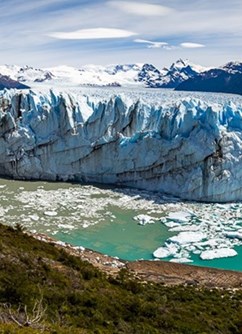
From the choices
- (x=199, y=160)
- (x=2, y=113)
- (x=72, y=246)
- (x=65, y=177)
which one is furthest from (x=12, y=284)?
(x=2, y=113)

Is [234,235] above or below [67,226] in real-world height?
below

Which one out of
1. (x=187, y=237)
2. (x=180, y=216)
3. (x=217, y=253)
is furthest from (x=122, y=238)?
(x=217, y=253)

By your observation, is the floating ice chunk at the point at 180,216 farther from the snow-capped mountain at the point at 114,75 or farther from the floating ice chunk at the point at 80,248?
the snow-capped mountain at the point at 114,75

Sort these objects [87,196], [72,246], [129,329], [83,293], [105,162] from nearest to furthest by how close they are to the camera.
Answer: [129,329]
[83,293]
[72,246]
[87,196]
[105,162]

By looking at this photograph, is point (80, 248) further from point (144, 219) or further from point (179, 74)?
point (179, 74)

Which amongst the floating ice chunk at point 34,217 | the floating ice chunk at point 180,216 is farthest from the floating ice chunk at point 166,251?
the floating ice chunk at point 34,217

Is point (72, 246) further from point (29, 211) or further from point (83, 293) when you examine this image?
point (83, 293)

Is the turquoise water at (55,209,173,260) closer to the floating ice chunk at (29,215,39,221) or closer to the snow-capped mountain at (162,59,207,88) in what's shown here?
the floating ice chunk at (29,215,39,221)
